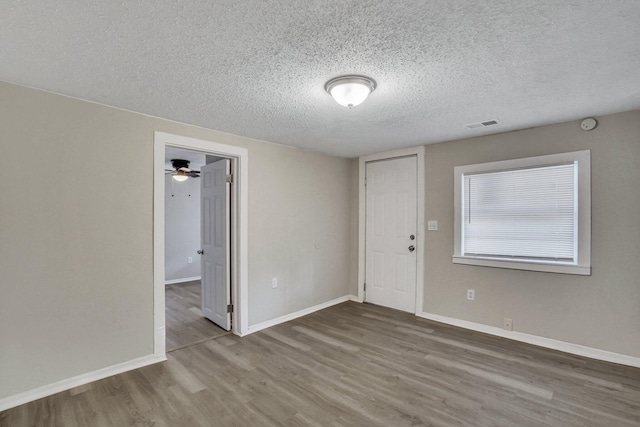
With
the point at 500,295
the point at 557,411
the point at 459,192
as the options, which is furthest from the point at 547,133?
the point at 557,411

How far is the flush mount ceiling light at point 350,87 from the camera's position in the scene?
200cm

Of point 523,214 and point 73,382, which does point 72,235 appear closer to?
point 73,382

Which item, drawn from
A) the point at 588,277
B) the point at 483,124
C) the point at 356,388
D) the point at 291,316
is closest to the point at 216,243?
the point at 291,316

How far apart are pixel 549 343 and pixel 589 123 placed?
7.25ft

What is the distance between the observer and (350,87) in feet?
6.62

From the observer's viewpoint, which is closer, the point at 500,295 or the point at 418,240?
the point at 500,295

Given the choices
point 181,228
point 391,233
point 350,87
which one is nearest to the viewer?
point 350,87

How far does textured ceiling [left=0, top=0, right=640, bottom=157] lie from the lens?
1377mm

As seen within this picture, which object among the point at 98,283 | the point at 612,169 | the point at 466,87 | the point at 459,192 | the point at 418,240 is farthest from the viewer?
the point at 418,240

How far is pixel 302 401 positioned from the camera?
7.16ft

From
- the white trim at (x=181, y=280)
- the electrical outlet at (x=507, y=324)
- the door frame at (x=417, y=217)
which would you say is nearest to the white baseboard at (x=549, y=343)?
the electrical outlet at (x=507, y=324)

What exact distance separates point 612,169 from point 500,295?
5.27 feet

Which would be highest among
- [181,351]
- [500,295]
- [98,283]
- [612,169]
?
[612,169]

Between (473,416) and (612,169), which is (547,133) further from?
(473,416)
